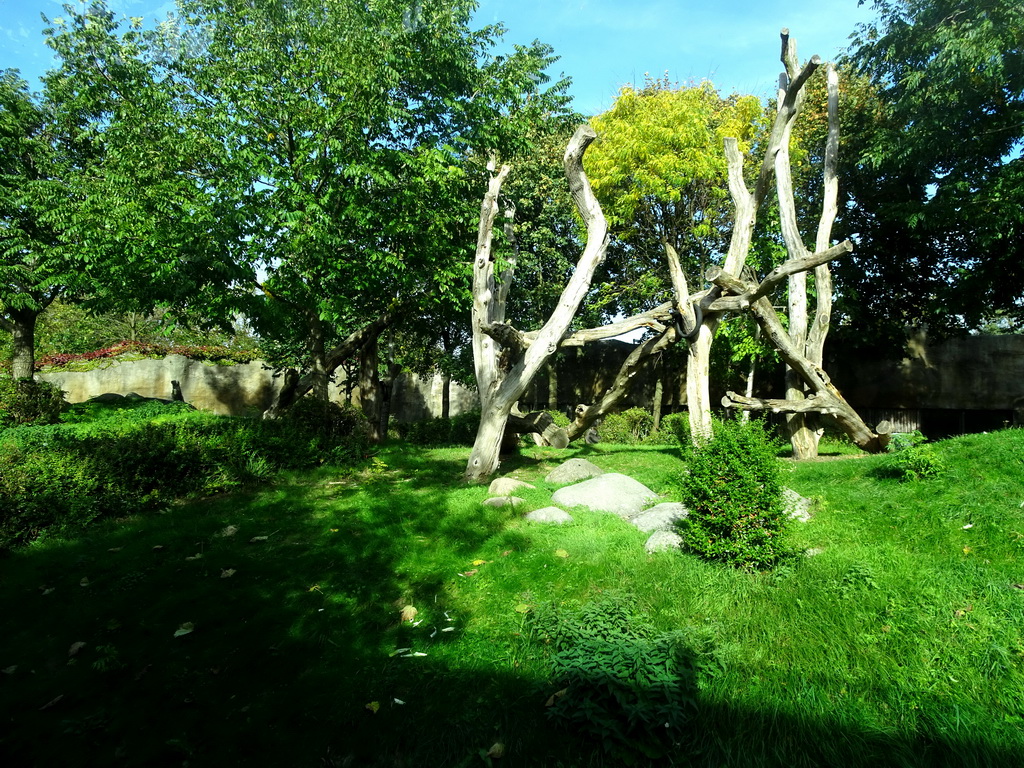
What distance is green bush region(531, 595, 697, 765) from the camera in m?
3.28

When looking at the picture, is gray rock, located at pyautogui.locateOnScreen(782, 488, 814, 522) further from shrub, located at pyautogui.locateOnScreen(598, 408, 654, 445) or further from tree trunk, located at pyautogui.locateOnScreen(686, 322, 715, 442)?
shrub, located at pyautogui.locateOnScreen(598, 408, 654, 445)

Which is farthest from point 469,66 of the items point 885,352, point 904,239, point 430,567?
point 885,352

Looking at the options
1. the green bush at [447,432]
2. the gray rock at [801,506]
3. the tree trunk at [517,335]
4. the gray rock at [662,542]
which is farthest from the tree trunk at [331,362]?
the gray rock at [801,506]

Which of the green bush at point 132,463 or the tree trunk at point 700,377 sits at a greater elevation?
the tree trunk at point 700,377

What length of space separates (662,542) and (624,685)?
2.23 meters

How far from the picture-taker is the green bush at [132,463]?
645cm

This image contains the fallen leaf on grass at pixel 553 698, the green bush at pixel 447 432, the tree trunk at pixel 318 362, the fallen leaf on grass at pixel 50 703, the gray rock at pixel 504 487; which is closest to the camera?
the fallen leaf on grass at pixel 553 698

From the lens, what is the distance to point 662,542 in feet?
18.2

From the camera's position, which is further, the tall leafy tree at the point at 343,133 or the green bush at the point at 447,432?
the green bush at the point at 447,432

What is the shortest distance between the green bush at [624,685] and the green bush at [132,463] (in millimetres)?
5643

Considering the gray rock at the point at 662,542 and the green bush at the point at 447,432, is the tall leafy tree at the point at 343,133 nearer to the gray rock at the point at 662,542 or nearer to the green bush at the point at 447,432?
the green bush at the point at 447,432

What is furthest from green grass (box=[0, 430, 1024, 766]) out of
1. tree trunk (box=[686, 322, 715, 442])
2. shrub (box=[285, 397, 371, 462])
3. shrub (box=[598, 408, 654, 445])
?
shrub (box=[598, 408, 654, 445])

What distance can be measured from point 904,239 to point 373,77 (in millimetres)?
13303

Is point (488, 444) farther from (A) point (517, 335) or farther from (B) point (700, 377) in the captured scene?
(B) point (700, 377)
